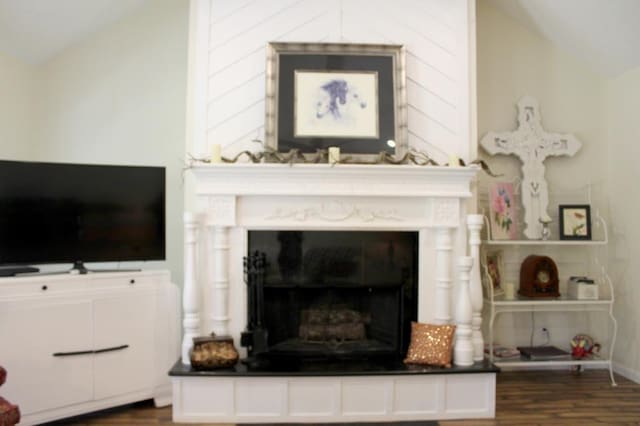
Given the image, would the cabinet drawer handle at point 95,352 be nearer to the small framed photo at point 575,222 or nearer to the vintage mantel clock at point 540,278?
the vintage mantel clock at point 540,278

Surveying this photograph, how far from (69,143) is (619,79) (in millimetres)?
4329

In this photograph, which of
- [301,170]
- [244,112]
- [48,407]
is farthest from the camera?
[244,112]

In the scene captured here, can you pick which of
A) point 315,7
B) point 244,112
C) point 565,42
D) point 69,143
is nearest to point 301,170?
point 244,112

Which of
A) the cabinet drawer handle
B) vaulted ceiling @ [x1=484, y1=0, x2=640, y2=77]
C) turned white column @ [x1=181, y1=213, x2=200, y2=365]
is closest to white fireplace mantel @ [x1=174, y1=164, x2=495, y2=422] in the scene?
turned white column @ [x1=181, y1=213, x2=200, y2=365]

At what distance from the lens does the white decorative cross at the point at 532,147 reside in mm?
3578

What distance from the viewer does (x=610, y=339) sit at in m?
3.67

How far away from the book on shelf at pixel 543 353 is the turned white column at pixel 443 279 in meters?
0.93

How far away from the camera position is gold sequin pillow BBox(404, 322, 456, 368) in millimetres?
2805

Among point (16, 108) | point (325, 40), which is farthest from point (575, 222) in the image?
point (16, 108)

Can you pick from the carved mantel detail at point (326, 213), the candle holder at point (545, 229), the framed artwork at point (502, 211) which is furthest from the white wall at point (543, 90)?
the carved mantel detail at point (326, 213)

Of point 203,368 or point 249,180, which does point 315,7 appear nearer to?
point 249,180

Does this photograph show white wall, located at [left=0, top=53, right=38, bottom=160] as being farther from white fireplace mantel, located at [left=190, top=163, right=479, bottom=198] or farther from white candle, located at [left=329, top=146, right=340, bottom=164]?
white candle, located at [left=329, top=146, right=340, bottom=164]

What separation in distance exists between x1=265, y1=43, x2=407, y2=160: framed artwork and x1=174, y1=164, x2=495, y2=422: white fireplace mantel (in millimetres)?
238

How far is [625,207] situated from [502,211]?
0.97m
